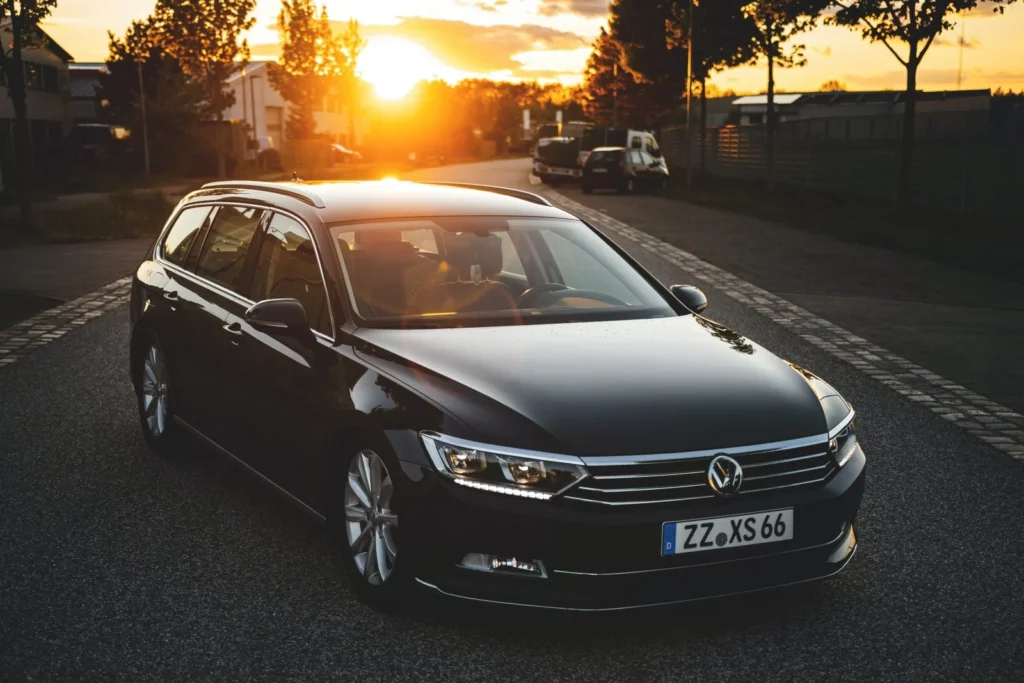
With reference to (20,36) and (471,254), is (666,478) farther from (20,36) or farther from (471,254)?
(20,36)

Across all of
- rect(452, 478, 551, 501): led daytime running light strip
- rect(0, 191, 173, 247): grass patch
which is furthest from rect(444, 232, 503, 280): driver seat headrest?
rect(0, 191, 173, 247): grass patch

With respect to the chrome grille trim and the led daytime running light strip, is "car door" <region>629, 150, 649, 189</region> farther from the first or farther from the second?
the led daytime running light strip

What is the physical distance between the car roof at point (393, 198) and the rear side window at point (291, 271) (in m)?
0.15

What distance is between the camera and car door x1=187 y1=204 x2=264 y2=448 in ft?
18.8

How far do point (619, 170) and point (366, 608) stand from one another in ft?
119

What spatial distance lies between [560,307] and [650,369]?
968mm

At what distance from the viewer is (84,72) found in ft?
302

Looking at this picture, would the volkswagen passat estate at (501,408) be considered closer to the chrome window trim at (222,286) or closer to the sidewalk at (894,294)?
the chrome window trim at (222,286)

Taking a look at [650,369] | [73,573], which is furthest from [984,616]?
[73,573]

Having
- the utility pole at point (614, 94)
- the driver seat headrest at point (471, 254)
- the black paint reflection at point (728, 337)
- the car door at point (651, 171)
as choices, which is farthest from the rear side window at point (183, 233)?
the utility pole at point (614, 94)

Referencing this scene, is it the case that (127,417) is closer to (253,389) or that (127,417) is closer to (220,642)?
(253,389)

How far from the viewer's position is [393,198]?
586cm

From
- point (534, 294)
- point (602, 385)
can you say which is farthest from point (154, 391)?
point (602, 385)

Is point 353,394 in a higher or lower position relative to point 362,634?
higher
